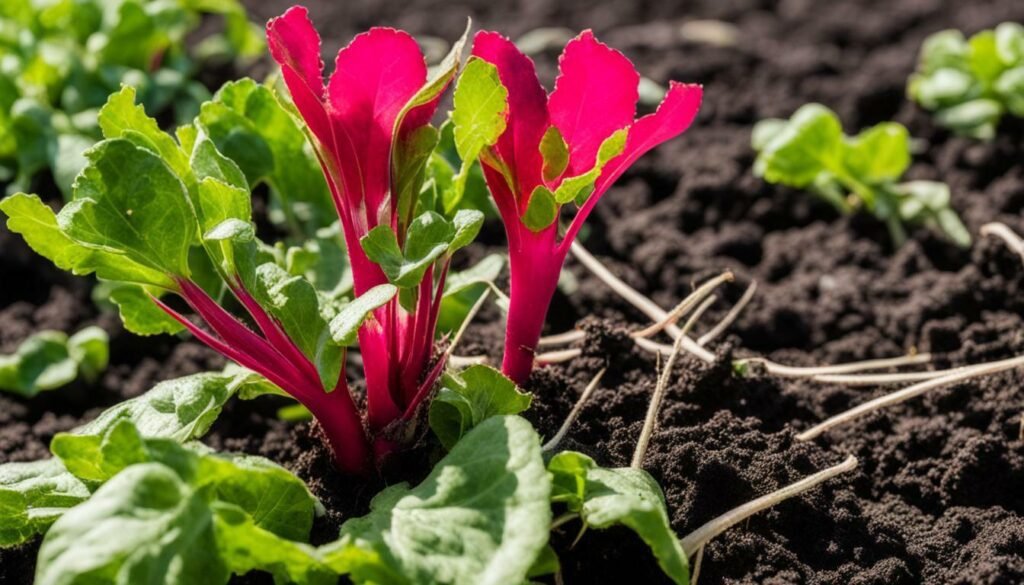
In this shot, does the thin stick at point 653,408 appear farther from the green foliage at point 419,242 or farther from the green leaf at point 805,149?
the green leaf at point 805,149

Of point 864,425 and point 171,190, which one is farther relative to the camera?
point 864,425

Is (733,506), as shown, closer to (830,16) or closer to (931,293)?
(931,293)

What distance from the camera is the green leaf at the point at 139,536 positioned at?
135 centimetres

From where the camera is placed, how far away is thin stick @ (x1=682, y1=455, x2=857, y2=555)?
169 centimetres

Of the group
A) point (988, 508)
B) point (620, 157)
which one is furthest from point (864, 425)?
point (620, 157)

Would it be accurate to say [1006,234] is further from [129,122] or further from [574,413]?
[129,122]

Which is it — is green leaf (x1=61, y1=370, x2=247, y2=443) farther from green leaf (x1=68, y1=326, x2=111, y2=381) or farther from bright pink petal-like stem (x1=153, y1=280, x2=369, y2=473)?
green leaf (x1=68, y1=326, x2=111, y2=381)

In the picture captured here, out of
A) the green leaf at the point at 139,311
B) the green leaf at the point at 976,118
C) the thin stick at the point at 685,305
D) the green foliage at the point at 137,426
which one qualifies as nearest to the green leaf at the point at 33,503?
the green foliage at the point at 137,426

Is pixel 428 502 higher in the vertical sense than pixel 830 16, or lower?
lower

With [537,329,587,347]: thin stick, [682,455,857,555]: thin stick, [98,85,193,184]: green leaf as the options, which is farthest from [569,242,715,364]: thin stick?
[98,85,193,184]: green leaf

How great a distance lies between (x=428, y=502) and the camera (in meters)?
1.54

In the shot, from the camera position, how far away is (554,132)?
1690 mm

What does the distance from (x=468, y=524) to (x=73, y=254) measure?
67 cm

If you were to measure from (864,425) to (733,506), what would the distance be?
17.5 inches
